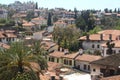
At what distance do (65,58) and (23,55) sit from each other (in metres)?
32.1

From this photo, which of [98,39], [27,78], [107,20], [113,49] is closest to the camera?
[27,78]

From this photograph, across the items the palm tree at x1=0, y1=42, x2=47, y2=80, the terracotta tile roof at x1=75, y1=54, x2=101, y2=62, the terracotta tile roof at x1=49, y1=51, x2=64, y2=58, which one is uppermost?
the palm tree at x1=0, y1=42, x2=47, y2=80

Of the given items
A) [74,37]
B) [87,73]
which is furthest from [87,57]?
[74,37]

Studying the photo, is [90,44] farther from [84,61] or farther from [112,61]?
[112,61]

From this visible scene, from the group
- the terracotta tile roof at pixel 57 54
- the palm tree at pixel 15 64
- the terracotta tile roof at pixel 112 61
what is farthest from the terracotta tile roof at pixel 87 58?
the palm tree at pixel 15 64

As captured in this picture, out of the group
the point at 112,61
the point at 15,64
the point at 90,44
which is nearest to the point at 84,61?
the point at 90,44

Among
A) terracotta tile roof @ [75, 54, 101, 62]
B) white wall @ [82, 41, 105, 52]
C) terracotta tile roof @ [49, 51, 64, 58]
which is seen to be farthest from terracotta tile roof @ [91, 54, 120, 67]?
white wall @ [82, 41, 105, 52]

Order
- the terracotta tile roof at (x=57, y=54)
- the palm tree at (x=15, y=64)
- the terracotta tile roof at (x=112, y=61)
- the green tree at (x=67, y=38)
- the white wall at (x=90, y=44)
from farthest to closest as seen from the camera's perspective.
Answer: the green tree at (x=67, y=38) → the white wall at (x=90, y=44) → the terracotta tile roof at (x=57, y=54) → the terracotta tile roof at (x=112, y=61) → the palm tree at (x=15, y=64)

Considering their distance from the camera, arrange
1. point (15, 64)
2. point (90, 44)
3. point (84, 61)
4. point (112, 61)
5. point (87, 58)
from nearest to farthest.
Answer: point (15, 64) < point (112, 61) < point (84, 61) < point (87, 58) < point (90, 44)

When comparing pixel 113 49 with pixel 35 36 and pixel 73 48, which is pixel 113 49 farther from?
pixel 35 36

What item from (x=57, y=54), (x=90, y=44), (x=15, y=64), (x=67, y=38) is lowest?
(x=57, y=54)

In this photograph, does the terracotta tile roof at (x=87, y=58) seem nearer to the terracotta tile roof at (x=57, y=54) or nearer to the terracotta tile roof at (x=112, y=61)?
the terracotta tile roof at (x=57, y=54)

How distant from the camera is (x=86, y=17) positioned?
114 meters

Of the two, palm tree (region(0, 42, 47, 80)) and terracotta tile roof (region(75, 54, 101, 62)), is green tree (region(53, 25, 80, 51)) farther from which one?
palm tree (region(0, 42, 47, 80))
